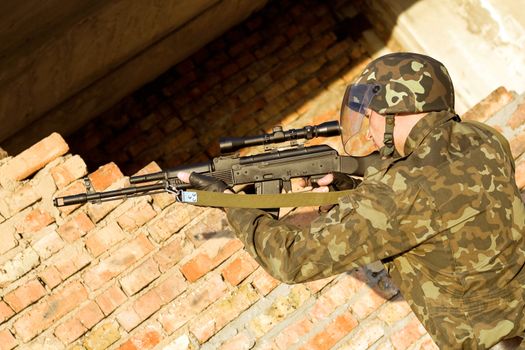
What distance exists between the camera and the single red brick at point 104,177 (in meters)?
3.63

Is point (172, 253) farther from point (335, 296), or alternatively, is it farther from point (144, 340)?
point (335, 296)

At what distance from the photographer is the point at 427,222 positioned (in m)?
2.70

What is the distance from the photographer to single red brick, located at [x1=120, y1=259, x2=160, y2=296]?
11.3 ft

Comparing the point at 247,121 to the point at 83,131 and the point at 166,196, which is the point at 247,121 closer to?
the point at 83,131

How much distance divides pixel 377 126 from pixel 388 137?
0.23ft

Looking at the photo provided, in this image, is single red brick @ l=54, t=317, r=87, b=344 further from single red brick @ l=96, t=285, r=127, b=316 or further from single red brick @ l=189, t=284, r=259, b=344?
single red brick @ l=189, t=284, r=259, b=344

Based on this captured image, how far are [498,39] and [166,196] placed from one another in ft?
10.1

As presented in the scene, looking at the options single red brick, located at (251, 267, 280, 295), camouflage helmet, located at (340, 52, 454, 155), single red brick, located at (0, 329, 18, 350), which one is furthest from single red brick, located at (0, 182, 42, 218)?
camouflage helmet, located at (340, 52, 454, 155)

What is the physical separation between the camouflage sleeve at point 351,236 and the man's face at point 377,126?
0.34 meters

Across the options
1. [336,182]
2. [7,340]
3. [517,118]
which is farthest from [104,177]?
[517,118]

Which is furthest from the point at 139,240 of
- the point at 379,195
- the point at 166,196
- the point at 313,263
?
the point at 379,195

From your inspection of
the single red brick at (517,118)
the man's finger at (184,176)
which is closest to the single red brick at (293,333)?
the man's finger at (184,176)

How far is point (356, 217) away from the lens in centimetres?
271

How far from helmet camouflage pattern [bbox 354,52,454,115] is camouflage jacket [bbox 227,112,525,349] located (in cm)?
7
